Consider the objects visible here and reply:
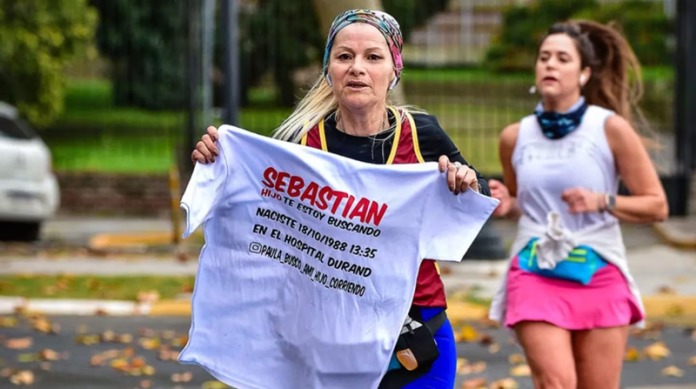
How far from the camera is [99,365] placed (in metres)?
9.52

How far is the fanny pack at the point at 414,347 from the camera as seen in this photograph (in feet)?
14.4

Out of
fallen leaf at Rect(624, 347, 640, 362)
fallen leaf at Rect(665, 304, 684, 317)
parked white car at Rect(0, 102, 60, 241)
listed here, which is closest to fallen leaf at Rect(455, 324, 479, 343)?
fallen leaf at Rect(624, 347, 640, 362)

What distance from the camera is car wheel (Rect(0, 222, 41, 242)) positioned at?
17391 millimetres

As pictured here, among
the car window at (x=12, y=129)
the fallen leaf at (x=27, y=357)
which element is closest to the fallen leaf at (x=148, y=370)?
the fallen leaf at (x=27, y=357)

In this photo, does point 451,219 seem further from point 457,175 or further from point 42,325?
point 42,325

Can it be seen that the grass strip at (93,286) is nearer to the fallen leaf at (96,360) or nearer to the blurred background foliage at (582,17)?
the fallen leaf at (96,360)

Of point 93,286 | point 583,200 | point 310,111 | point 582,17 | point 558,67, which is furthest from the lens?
point 582,17

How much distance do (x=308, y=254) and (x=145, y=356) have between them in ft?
18.6

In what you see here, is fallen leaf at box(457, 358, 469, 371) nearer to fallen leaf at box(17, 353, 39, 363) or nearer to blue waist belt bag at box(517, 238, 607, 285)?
fallen leaf at box(17, 353, 39, 363)

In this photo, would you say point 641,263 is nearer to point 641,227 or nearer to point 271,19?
point 641,227

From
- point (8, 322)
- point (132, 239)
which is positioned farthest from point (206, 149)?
point (132, 239)

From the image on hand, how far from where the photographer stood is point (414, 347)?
438cm

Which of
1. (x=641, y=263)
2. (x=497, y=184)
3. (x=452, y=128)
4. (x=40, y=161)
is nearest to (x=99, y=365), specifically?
Result: (x=497, y=184)

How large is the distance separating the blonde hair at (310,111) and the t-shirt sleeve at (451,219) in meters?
0.28
